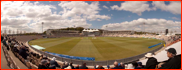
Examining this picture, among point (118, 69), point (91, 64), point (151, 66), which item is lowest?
point (91, 64)

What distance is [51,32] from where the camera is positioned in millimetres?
107688

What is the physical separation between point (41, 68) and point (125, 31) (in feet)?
491

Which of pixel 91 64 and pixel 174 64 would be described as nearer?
pixel 174 64

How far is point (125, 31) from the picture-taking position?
143 metres

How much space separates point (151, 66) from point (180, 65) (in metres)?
1.05

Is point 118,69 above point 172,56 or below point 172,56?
below

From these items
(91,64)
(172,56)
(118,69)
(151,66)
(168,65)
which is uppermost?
(172,56)

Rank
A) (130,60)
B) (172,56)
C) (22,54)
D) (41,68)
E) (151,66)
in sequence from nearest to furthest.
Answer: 1. (172,56)
2. (151,66)
3. (41,68)
4. (22,54)
5. (130,60)

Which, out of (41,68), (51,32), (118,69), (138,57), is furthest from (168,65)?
(51,32)

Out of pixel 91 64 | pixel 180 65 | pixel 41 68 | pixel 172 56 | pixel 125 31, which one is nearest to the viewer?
pixel 180 65

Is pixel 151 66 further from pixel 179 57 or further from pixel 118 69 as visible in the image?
pixel 118 69

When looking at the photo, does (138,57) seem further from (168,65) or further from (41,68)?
(41,68)

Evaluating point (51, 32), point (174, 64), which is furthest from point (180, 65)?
point (51, 32)

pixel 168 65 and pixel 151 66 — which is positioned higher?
pixel 168 65
